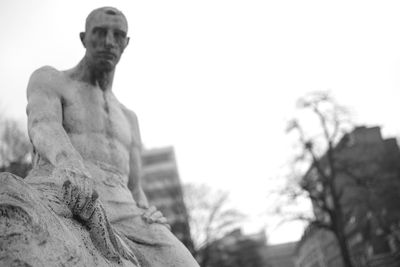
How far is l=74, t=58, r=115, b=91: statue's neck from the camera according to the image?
3.47m

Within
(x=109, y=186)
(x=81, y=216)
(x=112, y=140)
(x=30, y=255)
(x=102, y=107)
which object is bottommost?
(x=30, y=255)

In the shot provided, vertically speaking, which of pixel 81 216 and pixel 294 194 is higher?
pixel 294 194

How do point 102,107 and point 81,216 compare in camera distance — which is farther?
point 102,107

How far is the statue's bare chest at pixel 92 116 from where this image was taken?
3258 millimetres

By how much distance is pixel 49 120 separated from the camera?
9.99 feet

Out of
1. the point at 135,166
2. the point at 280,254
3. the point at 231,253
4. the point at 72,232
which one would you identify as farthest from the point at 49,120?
the point at 280,254

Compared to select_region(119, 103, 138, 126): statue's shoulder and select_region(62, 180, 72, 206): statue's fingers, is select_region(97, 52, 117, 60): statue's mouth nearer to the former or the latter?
select_region(119, 103, 138, 126): statue's shoulder

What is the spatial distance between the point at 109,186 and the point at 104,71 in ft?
2.95

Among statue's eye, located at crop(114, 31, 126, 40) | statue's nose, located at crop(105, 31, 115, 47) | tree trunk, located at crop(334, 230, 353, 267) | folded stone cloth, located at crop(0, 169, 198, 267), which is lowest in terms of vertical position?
tree trunk, located at crop(334, 230, 353, 267)

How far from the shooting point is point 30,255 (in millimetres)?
1825

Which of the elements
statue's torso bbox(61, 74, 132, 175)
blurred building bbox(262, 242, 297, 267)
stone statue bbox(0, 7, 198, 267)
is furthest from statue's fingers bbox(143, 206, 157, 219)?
blurred building bbox(262, 242, 297, 267)

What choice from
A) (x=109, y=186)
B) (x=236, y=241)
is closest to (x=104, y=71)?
(x=109, y=186)

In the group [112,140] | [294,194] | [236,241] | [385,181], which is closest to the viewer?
[112,140]

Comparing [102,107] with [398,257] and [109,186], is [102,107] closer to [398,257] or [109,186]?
[109,186]
